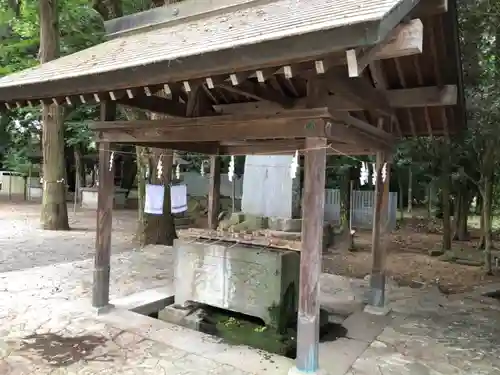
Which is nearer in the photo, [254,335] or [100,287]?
[254,335]

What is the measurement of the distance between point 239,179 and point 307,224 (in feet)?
61.2

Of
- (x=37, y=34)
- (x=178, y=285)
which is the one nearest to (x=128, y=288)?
(x=178, y=285)

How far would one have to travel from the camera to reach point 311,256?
3.90 meters

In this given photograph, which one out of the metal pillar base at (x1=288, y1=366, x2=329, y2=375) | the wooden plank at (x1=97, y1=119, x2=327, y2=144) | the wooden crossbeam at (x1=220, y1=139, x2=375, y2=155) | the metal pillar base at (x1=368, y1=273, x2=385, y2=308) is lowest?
the metal pillar base at (x1=288, y1=366, x2=329, y2=375)

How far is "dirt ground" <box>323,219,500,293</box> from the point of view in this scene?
9266 millimetres

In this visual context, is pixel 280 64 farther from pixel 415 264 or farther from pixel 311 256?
pixel 415 264

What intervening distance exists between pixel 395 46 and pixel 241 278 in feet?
10.8

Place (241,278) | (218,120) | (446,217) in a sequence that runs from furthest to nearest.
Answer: (446,217) → (241,278) → (218,120)

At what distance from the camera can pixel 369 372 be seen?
4.14 meters

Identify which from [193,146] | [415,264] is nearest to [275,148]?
[193,146]

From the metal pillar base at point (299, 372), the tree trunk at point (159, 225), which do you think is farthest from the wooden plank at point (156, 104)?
the tree trunk at point (159, 225)

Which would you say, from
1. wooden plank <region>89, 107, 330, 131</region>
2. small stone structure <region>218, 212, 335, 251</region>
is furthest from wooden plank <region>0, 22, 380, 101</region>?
small stone structure <region>218, 212, 335, 251</region>

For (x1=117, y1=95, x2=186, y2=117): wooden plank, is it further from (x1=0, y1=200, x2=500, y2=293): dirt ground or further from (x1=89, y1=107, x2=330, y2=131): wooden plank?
(x1=0, y1=200, x2=500, y2=293): dirt ground

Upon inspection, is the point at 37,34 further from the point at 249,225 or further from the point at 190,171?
the point at 190,171
